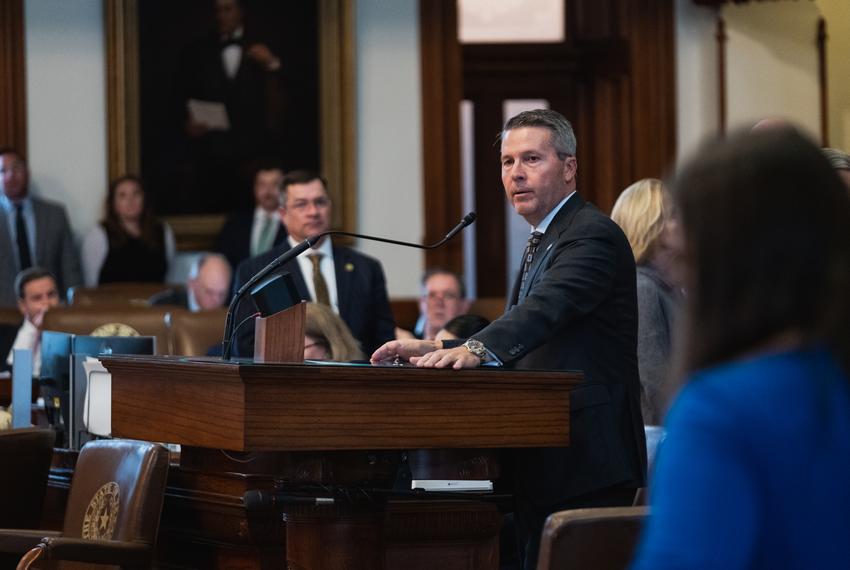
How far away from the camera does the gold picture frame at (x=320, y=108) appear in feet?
34.3

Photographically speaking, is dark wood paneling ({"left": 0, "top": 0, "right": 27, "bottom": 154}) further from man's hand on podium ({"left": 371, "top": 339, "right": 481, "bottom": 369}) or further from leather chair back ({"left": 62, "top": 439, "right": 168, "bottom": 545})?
man's hand on podium ({"left": 371, "top": 339, "right": 481, "bottom": 369})

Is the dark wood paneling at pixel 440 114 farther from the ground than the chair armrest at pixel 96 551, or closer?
farther from the ground

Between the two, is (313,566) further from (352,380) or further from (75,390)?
(75,390)

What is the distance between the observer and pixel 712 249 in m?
1.33

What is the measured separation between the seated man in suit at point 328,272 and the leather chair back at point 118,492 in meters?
2.10

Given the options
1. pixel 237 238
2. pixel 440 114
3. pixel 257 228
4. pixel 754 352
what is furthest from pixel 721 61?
pixel 754 352

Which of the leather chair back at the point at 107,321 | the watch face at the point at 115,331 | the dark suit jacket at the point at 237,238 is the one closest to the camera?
the watch face at the point at 115,331

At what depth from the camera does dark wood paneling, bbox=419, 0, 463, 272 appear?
35.2 ft

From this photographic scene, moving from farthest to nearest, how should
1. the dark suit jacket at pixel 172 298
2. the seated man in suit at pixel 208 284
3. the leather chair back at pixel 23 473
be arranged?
the dark suit jacket at pixel 172 298 → the seated man in suit at pixel 208 284 → the leather chair back at pixel 23 473

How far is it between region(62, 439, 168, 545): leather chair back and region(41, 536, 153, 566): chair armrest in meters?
0.06

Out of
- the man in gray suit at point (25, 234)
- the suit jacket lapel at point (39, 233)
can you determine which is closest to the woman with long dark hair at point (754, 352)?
the man in gray suit at point (25, 234)

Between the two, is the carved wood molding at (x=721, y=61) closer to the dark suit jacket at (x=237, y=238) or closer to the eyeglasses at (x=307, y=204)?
the dark suit jacket at (x=237, y=238)

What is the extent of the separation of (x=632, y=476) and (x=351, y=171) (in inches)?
290

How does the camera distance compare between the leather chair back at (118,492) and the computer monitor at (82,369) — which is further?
the computer monitor at (82,369)
